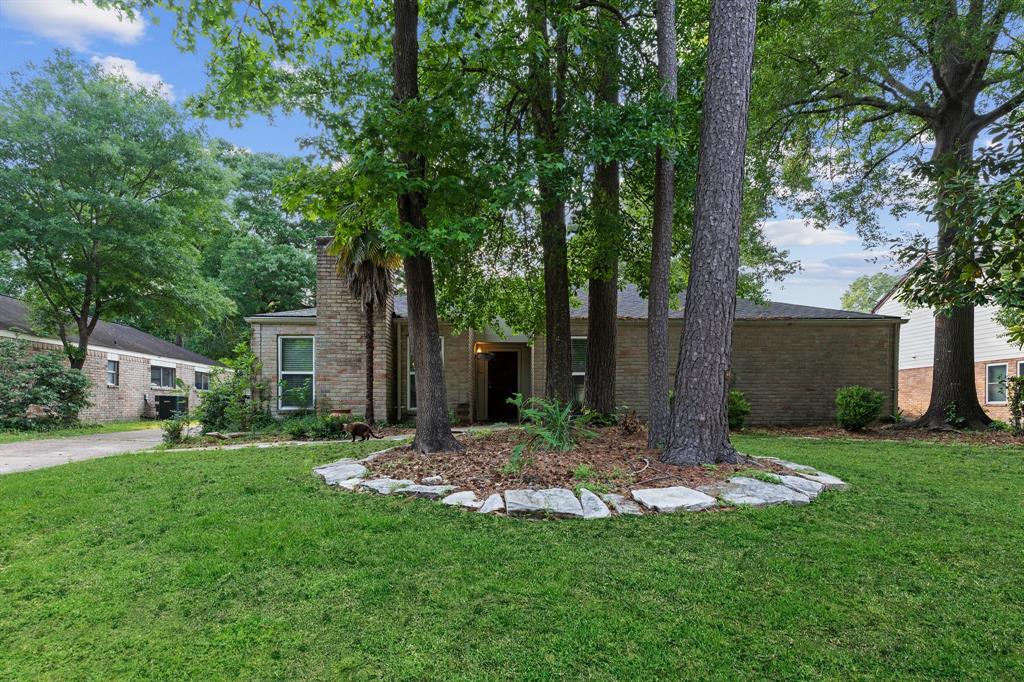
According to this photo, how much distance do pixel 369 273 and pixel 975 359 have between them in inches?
746

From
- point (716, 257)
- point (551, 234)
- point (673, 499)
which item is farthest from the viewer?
point (551, 234)

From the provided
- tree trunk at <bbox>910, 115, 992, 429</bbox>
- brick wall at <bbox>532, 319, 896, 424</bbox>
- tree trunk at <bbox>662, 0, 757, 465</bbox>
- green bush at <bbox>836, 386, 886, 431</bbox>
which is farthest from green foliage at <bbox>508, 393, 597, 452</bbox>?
tree trunk at <bbox>910, 115, 992, 429</bbox>

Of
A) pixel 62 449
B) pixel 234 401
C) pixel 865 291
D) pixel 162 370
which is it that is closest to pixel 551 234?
pixel 234 401

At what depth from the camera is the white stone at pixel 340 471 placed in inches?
203

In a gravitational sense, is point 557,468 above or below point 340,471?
above

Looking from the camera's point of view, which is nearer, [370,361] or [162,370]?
[370,361]

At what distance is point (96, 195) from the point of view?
12.9 metres

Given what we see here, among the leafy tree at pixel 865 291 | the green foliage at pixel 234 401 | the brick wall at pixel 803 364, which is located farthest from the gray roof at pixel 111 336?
the leafy tree at pixel 865 291

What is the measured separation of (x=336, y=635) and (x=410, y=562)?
0.76 m

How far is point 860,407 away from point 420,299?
9.13 m

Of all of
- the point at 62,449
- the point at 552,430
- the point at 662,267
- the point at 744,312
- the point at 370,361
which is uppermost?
the point at 662,267

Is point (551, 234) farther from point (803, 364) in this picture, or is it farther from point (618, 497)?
point (803, 364)

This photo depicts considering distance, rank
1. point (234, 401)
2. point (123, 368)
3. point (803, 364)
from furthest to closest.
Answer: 1. point (123, 368)
2. point (803, 364)
3. point (234, 401)

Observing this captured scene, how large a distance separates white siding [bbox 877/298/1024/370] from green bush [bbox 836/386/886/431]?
571 centimetres
